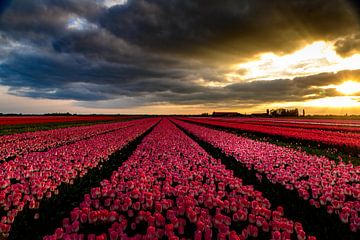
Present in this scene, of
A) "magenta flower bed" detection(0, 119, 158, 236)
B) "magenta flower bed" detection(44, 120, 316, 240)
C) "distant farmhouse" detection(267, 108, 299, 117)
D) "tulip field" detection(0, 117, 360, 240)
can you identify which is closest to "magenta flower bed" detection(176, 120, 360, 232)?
"tulip field" detection(0, 117, 360, 240)

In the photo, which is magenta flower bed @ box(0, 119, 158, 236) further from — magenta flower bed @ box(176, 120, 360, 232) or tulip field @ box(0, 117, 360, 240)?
magenta flower bed @ box(176, 120, 360, 232)

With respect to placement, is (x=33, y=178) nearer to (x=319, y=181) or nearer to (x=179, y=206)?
(x=179, y=206)

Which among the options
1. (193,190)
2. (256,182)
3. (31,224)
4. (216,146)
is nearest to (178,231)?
(193,190)

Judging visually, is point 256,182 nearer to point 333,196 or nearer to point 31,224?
point 333,196

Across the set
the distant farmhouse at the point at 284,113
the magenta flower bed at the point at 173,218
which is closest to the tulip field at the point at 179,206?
the magenta flower bed at the point at 173,218

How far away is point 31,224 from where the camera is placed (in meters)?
4.43

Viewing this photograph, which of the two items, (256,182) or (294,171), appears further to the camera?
(294,171)

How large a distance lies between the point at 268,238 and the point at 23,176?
19.5 ft

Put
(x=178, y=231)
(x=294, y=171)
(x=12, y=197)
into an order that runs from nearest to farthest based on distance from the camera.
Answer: (x=178, y=231) < (x=12, y=197) < (x=294, y=171)

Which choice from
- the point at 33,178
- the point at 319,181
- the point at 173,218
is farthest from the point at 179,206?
the point at 33,178

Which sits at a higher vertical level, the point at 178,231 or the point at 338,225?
the point at 178,231

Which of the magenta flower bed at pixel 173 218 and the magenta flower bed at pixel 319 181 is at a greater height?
the magenta flower bed at pixel 173 218

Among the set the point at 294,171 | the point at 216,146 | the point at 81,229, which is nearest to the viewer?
the point at 81,229

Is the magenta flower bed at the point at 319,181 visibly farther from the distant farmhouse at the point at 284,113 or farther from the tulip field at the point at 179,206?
the distant farmhouse at the point at 284,113
